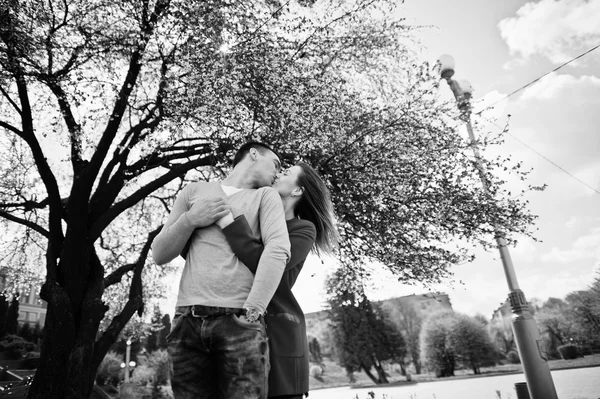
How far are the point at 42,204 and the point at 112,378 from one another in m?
28.9

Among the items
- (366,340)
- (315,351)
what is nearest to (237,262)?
(366,340)

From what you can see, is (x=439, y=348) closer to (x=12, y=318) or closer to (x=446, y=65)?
(x=446, y=65)

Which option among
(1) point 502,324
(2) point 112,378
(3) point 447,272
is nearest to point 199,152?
(3) point 447,272

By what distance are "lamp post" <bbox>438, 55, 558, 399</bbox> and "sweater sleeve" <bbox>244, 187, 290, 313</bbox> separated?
8.58m

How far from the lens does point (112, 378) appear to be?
34656 mm

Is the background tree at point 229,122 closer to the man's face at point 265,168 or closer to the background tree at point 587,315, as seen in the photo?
the man's face at point 265,168

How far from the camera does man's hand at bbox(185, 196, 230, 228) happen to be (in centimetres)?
214

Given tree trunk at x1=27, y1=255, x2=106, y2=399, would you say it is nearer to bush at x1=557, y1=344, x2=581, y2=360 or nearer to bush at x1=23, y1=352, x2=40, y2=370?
bush at x1=23, y1=352, x2=40, y2=370

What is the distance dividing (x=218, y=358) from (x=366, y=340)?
143ft

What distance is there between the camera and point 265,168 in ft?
8.52

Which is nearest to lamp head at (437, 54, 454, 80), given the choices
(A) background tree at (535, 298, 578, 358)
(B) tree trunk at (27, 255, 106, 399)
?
(B) tree trunk at (27, 255, 106, 399)

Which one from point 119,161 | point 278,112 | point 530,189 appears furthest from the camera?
point 119,161

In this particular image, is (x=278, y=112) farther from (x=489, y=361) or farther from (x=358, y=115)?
(x=489, y=361)

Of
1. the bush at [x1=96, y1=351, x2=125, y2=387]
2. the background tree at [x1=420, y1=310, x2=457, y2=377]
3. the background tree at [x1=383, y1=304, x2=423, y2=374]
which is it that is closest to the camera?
the bush at [x1=96, y1=351, x2=125, y2=387]
